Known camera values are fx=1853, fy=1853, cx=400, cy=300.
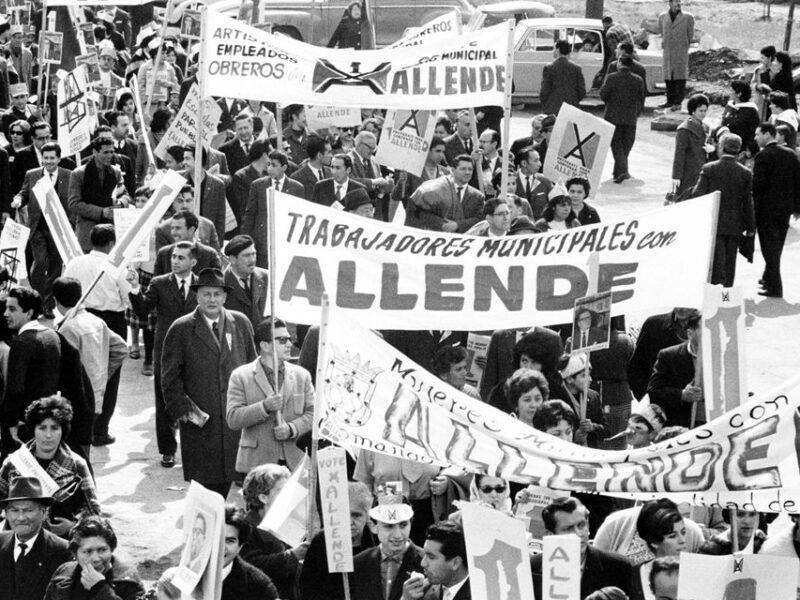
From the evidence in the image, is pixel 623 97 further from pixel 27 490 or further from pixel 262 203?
pixel 27 490

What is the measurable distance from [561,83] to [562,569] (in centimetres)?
1675

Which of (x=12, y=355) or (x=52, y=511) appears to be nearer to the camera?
(x=52, y=511)

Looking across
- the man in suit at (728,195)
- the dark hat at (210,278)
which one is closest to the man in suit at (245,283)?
the dark hat at (210,278)

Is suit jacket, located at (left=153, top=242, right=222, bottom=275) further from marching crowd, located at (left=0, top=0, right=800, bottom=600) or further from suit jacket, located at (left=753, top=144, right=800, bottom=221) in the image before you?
suit jacket, located at (left=753, top=144, right=800, bottom=221)

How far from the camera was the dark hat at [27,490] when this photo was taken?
29.9 feet

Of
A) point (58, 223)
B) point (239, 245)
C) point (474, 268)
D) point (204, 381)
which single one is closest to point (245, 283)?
point (239, 245)

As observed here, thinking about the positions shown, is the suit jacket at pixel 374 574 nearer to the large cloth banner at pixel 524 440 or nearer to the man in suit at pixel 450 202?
the large cloth banner at pixel 524 440

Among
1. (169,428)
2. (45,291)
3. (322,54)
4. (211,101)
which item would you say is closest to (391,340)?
(169,428)

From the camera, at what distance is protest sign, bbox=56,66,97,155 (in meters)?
17.4

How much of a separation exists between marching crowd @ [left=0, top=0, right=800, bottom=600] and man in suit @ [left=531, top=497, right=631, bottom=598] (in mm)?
11

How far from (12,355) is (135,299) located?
2459 mm

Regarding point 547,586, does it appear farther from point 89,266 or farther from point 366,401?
point 89,266

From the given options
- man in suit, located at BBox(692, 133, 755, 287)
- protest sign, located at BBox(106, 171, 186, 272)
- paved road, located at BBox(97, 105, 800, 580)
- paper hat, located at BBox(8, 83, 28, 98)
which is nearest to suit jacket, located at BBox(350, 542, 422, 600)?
paved road, located at BBox(97, 105, 800, 580)

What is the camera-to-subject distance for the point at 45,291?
1559 centimetres
